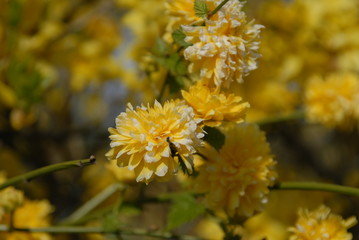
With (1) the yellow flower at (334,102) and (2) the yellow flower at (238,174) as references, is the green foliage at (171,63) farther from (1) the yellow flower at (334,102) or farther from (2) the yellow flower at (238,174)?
(1) the yellow flower at (334,102)

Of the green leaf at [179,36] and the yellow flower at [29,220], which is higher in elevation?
the green leaf at [179,36]

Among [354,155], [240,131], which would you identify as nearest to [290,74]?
[354,155]

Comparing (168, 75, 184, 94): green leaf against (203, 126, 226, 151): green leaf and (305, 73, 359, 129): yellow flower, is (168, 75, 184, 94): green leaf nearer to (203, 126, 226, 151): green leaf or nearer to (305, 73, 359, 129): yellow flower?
(203, 126, 226, 151): green leaf

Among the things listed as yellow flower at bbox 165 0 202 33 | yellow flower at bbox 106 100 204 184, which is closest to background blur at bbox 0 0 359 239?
yellow flower at bbox 165 0 202 33

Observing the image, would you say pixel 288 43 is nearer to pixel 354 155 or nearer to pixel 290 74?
pixel 290 74

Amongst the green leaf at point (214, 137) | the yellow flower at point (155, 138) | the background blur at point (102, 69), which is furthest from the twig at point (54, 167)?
the background blur at point (102, 69)

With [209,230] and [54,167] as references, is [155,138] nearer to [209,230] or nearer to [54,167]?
[54,167]

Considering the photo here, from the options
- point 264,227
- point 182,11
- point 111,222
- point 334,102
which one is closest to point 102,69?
point 264,227
